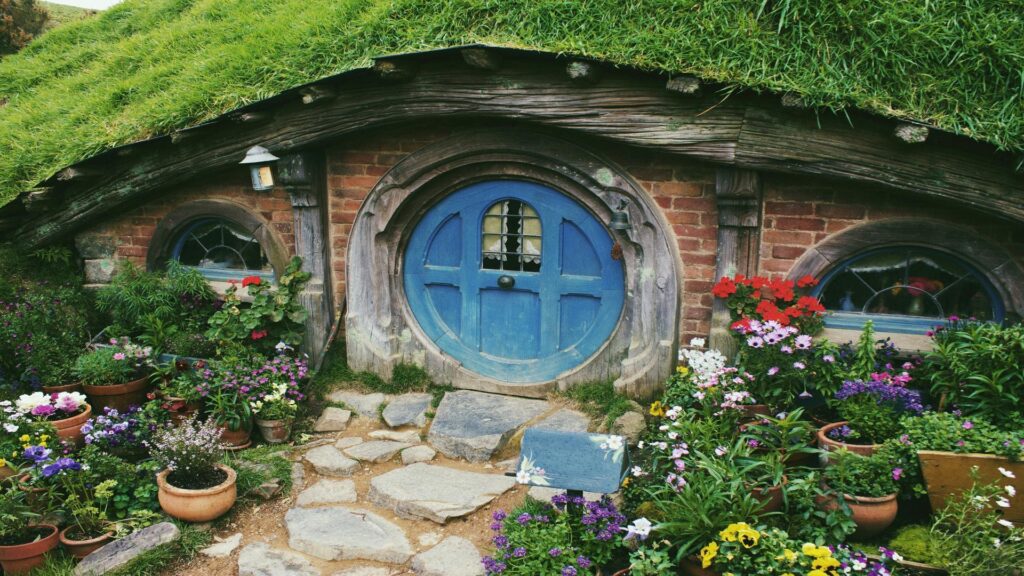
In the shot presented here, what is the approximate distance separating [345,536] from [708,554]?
2.11m

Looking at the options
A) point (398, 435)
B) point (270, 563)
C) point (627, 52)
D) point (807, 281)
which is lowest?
point (270, 563)

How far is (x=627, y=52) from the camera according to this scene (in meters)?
4.63

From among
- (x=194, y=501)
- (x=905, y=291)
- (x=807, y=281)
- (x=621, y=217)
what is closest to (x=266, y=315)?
(x=194, y=501)

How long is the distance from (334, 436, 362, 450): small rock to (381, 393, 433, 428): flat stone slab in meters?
0.28

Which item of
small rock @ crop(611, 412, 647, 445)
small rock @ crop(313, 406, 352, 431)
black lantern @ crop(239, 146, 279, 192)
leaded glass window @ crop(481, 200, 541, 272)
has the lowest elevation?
small rock @ crop(313, 406, 352, 431)

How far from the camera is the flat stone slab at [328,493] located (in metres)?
4.78

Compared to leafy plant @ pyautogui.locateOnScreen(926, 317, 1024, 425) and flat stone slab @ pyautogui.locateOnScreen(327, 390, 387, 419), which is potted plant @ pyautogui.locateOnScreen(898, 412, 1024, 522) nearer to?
leafy plant @ pyautogui.locateOnScreen(926, 317, 1024, 425)

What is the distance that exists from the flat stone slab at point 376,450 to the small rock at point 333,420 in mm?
356

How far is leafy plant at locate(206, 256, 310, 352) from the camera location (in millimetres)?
5805

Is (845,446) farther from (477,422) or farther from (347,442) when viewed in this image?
(347,442)

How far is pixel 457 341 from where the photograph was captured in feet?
20.2

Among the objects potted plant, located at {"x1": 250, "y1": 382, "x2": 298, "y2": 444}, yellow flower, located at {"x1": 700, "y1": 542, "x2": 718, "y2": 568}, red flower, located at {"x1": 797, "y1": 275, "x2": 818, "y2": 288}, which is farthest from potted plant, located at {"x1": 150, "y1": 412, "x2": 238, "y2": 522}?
red flower, located at {"x1": 797, "y1": 275, "x2": 818, "y2": 288}

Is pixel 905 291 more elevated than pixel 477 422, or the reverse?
pixel 905 291

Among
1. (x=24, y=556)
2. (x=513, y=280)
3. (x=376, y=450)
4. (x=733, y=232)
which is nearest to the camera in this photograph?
(x=24, y=556)
